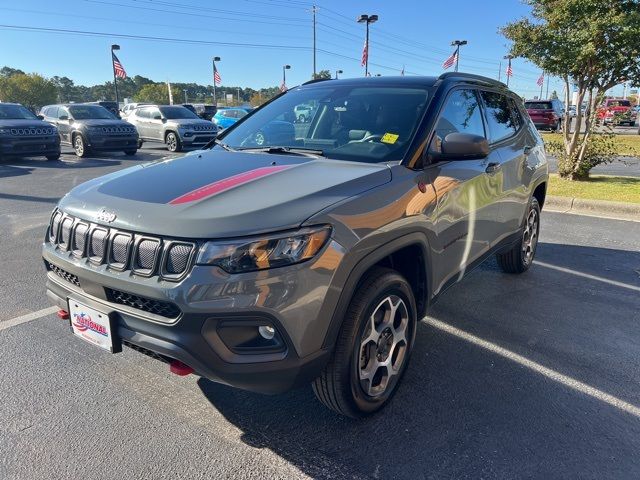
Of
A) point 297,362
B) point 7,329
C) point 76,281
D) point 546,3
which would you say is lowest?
point 7,329

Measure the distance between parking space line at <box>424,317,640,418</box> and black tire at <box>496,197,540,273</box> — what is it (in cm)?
137

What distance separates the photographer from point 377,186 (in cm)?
248

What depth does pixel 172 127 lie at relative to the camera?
16.6m

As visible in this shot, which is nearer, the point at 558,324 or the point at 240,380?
the point at 240,380

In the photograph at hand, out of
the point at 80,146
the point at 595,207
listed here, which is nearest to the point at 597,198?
the point at 595,207

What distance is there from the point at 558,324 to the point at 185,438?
2.94 metres

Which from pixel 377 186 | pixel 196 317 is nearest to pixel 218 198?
pixel 196 317

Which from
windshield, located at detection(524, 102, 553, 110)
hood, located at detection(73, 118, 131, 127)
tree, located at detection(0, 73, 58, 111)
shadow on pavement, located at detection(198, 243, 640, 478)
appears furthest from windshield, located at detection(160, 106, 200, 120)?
tree, located at detection(0, 73, 58, 111)

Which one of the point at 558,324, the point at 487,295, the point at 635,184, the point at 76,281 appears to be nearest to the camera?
the point at 76,281

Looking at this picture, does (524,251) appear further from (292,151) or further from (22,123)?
(22,123)

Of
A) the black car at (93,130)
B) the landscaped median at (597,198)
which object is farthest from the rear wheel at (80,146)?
the landscaped median at (597,198)

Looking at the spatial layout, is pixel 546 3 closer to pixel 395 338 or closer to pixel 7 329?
pixel 395 338

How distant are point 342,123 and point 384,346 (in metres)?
1.55

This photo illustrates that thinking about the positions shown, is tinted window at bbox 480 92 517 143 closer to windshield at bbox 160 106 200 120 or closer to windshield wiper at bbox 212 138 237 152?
windshield wiper at bbox 212 138 237 152
